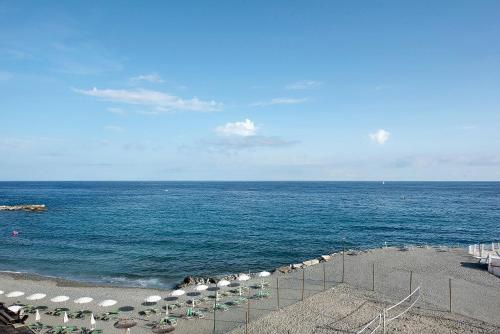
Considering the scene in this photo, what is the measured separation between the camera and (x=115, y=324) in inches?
938

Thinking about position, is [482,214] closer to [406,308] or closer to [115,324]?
[406,308]

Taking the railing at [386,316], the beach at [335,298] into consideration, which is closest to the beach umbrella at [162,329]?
the beach at [335,298]

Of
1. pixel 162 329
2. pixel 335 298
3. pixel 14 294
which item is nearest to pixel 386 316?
pixel 335 298

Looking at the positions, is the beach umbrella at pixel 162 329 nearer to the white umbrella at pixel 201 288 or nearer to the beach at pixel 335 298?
the beach at pixel 335 298

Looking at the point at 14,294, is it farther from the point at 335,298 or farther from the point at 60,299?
the point at 335,298

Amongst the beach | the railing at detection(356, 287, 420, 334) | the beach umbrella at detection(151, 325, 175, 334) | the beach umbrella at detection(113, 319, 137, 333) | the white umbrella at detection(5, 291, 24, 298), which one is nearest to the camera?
the railing at detection(356, 287, 420, 334)

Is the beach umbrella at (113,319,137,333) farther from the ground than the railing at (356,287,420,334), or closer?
closer

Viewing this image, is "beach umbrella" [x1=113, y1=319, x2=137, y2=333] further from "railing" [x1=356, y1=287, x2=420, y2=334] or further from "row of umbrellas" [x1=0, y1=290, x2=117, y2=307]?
"railing" [x1=356, y1=287, x2=420, y2=334]

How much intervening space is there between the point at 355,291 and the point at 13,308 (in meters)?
24.9

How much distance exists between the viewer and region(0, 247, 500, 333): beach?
2389 cm

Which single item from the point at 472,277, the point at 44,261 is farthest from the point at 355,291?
the point at 44,261

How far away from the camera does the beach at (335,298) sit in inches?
941

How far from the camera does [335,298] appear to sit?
94.4 ft

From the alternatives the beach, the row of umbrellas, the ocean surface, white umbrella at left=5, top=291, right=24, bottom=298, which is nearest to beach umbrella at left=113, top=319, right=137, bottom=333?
the beach
